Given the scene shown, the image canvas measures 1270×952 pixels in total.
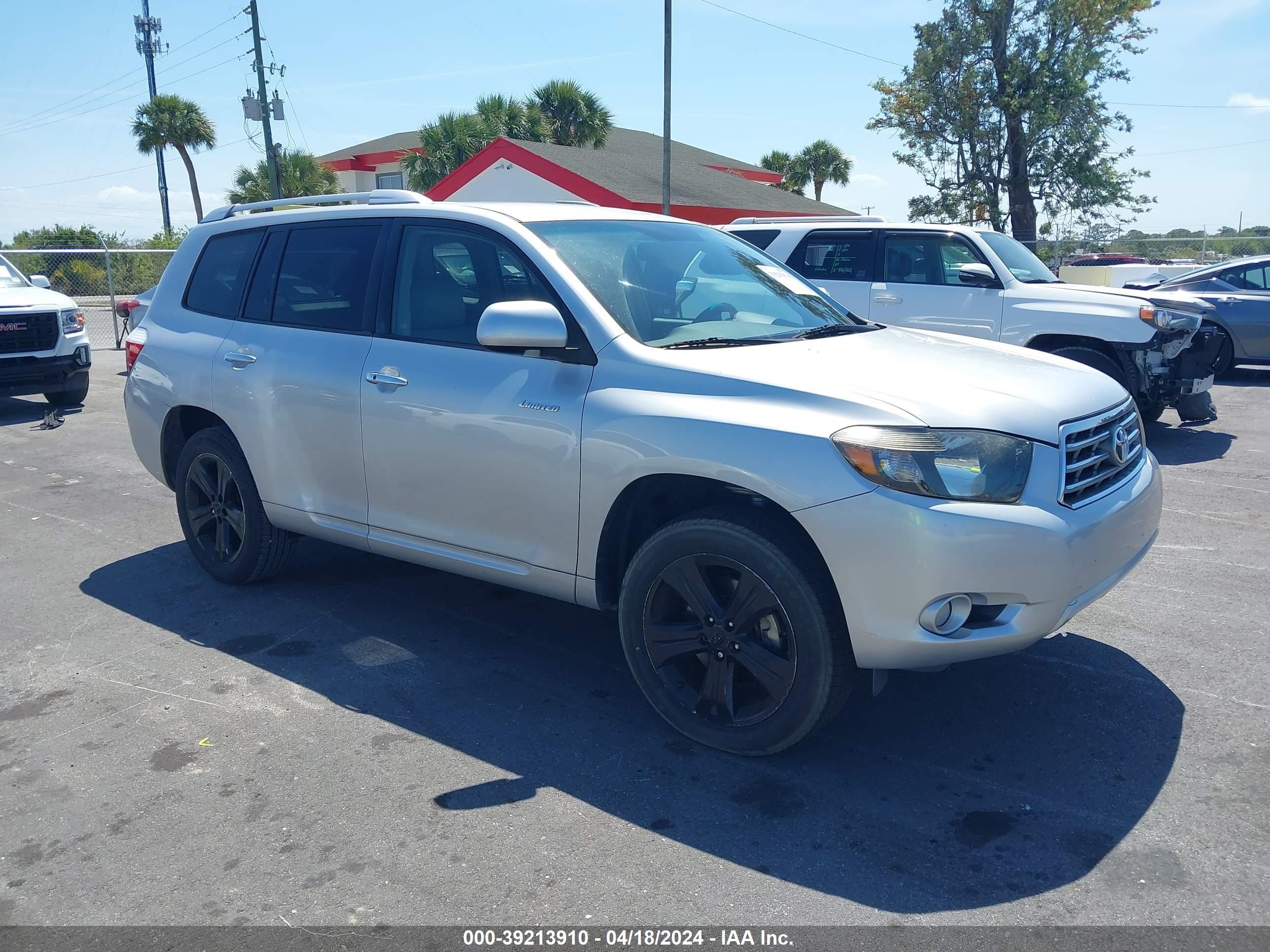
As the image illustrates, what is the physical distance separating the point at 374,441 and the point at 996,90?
26.5 metres

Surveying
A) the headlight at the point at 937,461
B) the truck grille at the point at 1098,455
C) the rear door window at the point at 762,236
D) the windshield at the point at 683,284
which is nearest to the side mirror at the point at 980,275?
the rear door window at the point at 762,236

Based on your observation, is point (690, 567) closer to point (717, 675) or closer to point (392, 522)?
point (717, 675)

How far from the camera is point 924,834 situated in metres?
3.07

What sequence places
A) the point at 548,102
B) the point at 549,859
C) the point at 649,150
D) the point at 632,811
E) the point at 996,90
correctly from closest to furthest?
1. the point at 549,859
2. the point at 632,811
3. the point at 996,90
4. the point at 548,102
5. the point at 649,150

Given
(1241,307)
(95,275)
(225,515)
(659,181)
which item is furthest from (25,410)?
(659,181)

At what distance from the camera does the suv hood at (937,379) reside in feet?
10.7

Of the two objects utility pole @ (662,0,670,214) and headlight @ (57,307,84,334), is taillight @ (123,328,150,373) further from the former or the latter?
utility pole @ (662,0,670,214)

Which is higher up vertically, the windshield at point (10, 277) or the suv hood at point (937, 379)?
the windshield at point (10, 277)

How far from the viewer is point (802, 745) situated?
11.9ft

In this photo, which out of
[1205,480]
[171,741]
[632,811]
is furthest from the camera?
[1205,480]

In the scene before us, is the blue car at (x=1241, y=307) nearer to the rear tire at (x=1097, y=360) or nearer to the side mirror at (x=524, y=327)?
the rear tire at (x=1097, y=360)

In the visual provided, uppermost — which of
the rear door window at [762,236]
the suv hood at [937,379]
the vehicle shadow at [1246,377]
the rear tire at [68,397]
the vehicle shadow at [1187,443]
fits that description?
the rear door window at [762,236]

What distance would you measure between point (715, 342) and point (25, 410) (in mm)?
10869

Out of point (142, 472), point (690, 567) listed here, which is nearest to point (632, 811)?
point (690, 567)
